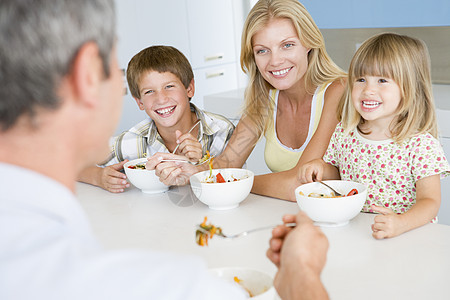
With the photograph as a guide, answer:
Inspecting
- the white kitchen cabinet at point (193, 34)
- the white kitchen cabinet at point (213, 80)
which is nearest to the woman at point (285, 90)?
the white kitchen cabinet at point (193, 34)

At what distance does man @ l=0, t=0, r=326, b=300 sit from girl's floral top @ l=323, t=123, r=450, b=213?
3.54ft

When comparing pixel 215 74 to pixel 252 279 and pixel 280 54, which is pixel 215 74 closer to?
pixel 280 54

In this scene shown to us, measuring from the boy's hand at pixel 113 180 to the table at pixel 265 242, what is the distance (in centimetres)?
3

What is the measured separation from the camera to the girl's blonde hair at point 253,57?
6.28 ft

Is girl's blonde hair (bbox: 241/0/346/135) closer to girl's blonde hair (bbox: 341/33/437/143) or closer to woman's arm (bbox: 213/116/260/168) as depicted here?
woman's arm (bbox: 213/116/260/168)

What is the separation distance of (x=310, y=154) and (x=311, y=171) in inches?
7.4

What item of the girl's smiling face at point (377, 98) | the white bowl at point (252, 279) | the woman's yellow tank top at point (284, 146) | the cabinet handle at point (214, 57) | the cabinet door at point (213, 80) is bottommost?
the cabinet door at point (213, 80)

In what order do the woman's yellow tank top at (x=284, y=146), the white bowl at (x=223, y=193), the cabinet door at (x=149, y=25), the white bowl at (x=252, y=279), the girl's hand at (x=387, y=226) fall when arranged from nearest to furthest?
the white bowl at (x=252, y=279) < the girl's hand at (x=387, y=226) < the white bowl at (x=223, y=193) < the woman's yellow tank top at (x=284, y=146) < the cabinet door at (x=149, y=25)

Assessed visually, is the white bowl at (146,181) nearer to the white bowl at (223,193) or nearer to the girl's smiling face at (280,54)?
the white bowl at (223,193)

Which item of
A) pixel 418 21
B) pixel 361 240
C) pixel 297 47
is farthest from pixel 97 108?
pixel 418 21

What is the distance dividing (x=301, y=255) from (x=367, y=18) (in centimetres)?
284

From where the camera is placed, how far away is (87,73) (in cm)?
60

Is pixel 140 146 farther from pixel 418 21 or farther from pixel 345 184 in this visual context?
pixel 418 21

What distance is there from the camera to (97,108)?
0.63m
